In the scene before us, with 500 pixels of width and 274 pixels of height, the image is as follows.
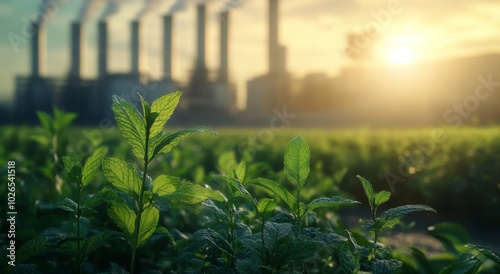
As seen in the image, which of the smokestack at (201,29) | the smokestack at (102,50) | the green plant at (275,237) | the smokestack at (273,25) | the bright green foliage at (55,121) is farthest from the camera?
the smokestack at (102,50)

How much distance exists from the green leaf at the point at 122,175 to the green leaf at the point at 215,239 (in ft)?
0.38

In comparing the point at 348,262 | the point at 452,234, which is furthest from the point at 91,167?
the point at 452,234

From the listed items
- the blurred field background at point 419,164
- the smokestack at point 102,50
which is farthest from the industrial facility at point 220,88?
the blurred field background at point 419,164

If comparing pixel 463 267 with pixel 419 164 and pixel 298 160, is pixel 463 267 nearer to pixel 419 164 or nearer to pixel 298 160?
pixel 298 160

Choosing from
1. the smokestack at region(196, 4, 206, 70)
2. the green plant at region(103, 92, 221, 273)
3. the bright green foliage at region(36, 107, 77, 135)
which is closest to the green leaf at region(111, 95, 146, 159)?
the green plant at region(103, 92, 221, 273)

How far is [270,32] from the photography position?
29.0 m

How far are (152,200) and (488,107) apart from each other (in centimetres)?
2380

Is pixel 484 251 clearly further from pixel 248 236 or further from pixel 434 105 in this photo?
pixel 434 105

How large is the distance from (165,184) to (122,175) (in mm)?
67

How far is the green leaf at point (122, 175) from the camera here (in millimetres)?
829

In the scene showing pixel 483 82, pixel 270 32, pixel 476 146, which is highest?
pixel 270 32

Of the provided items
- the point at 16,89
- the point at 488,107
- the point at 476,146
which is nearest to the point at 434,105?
the point at 488,107

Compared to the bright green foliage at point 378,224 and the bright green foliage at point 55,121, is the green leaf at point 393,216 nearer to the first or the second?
the bright green foliage at point 378,224

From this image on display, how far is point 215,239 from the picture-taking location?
868 millimetres
